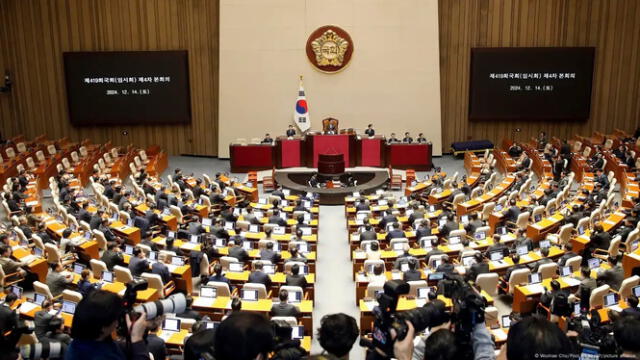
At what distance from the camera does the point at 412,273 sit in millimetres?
10438

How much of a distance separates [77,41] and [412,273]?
753 inches

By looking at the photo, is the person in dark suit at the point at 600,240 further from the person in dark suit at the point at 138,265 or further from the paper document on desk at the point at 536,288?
the person in dark suit at the point at 138,265

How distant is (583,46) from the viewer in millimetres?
24250

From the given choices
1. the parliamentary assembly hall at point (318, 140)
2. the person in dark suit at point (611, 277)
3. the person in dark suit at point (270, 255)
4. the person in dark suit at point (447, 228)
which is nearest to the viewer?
the person in dark suit at point (611, 277)

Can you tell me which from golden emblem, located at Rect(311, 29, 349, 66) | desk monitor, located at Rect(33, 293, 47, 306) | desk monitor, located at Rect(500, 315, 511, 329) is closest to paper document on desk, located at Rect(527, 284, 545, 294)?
desk monitor, located at Rect(500, 315, 511, 329)

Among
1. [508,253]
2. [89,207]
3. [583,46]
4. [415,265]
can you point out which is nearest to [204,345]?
[415,265]

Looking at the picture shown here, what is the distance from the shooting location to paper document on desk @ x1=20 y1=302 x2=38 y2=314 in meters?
9.37

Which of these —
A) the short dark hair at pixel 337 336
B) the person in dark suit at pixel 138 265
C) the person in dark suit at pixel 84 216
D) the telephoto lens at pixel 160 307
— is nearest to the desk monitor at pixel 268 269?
the person in dark suit at pixel 138 265

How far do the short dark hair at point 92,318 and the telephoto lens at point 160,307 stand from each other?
439 millimetres

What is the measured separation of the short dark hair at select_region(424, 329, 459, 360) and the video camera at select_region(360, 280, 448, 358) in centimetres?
16

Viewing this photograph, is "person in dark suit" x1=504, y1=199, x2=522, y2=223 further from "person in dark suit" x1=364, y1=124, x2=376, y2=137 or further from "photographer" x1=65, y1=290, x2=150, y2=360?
"photographer" x1=65, y1=290, x2=150, y2=360

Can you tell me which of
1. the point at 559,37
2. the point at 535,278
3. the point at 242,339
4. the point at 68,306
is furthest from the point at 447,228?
the point at 559,37

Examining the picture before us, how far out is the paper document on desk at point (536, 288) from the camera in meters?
10.0

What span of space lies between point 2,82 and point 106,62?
179 inches
